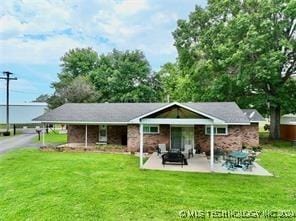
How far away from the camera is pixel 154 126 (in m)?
21.0

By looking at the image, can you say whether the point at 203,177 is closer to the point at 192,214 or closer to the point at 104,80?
the point at 192,214

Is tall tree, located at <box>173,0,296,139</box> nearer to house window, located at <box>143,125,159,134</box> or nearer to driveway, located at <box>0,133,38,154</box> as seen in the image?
house window, located at <box>143,125,159,134</box>

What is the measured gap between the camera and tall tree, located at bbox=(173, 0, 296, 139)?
83.0 feet

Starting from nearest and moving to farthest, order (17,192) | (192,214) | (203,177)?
(192,214), (17,192), (203,177)

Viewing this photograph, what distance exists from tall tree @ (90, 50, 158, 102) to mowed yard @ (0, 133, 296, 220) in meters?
32.1

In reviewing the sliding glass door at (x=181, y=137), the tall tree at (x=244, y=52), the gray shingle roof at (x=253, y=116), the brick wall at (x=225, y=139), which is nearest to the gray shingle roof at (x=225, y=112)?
the brick wall at (x=225, y=139)

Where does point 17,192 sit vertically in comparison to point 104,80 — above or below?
below

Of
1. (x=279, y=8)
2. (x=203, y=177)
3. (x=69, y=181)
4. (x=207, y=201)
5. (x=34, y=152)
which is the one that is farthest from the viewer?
(x=279, y=8)

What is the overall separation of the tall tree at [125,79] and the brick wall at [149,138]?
2621cm

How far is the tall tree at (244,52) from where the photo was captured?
25312mm

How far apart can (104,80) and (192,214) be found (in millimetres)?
41920

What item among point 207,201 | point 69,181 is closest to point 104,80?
point 69,181

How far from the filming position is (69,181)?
12.2 metres

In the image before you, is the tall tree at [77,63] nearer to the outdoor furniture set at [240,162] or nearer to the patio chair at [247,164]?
the outdoor furniture set at [240,162]
